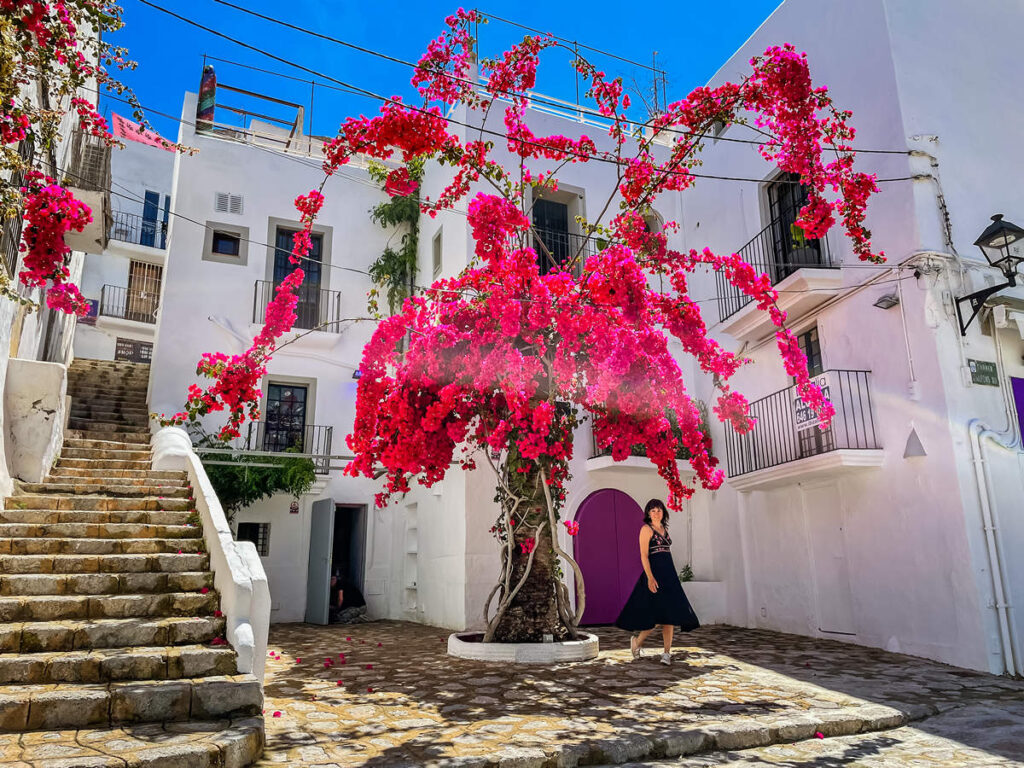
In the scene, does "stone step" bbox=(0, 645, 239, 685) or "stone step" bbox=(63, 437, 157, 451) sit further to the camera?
"stone step" bbox=(63, 437, 157, 451)

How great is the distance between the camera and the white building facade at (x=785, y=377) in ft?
28.0

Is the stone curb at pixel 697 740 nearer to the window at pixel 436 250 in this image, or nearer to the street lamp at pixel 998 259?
the street lamp at pixel 998 259

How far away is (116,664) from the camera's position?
477 cm

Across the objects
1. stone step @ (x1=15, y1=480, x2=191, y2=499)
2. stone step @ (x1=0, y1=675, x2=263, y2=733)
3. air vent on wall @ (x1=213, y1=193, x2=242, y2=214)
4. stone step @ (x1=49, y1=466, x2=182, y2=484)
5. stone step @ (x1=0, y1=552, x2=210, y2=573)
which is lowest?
stone step @ (x1=0, y1=675, x2=263, y2=733)

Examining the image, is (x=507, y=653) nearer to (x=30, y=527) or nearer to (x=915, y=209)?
(x=30, y=527)

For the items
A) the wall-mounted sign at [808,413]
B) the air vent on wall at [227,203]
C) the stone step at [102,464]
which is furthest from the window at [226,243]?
the wall-mounted sign at [808,413]

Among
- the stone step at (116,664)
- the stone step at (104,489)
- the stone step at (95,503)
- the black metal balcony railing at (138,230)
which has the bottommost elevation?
the stone step at (116,664)

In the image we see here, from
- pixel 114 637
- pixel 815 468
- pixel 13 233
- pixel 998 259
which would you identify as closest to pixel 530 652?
pixel 114 637

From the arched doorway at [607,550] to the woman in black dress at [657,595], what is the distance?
407 centimetres

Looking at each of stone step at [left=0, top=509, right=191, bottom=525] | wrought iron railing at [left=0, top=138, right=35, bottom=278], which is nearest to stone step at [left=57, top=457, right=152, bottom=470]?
stone step at [left=0, top=509, right=191, bottom=525]

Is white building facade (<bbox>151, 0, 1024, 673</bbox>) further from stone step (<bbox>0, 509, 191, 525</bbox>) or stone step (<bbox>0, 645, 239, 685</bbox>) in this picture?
stone step (<bbox>0, 645, 239, 685</bbox>)

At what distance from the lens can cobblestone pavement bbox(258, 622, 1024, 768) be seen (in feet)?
14.2

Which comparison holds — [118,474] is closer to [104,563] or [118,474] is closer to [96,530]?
[96,530]

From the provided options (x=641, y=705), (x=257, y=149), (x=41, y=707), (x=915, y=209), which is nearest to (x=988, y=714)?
(x=641, y=705)
